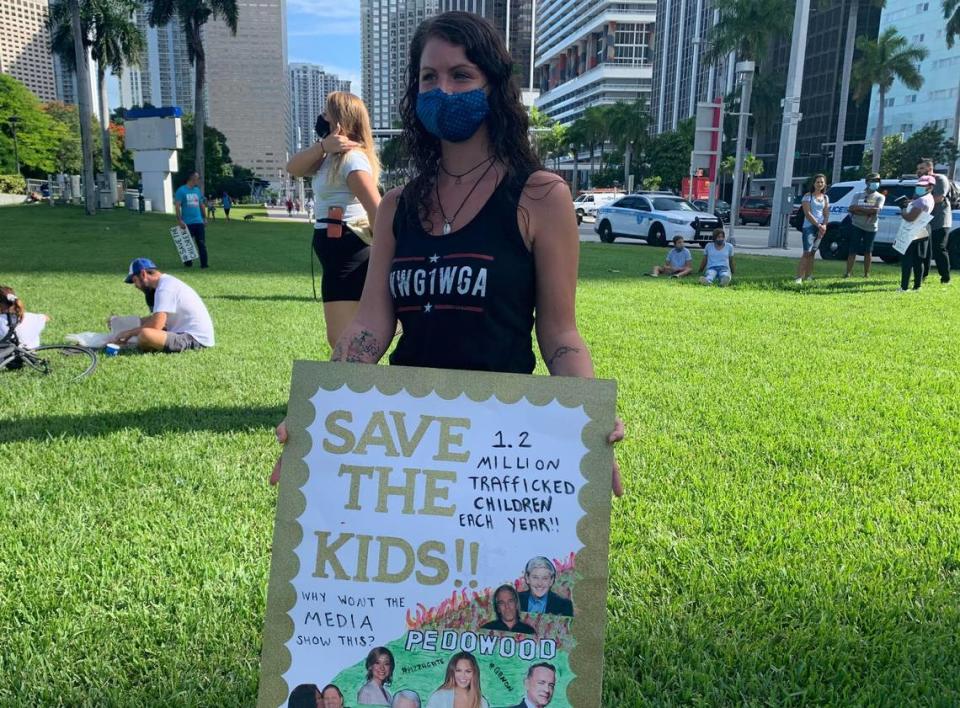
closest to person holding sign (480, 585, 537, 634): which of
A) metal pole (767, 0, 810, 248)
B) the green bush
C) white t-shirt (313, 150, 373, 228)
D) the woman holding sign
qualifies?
the woman holding sign

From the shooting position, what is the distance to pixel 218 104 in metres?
161

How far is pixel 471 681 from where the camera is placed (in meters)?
1.47

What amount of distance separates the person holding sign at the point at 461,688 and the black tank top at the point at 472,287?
0.69 metres

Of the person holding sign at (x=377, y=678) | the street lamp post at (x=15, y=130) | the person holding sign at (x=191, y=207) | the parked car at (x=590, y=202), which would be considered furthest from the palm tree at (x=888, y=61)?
the street lamp post at (x=15, y=130)

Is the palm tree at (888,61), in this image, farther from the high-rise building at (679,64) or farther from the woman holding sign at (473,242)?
the woman holding sign at (473,242)

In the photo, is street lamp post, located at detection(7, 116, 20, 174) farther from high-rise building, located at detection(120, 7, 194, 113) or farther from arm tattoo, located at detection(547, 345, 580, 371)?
arm tattoo, located at detection(547, 345, 580, 371)

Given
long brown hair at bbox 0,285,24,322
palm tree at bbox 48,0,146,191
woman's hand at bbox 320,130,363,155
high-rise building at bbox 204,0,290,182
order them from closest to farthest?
woman's hand at bbox 320,130,363,155 < long brown hair at bbox 0,285,24,322 < palm tree at bbox 48,0,146,191 < high-rise building at bbox 204,0,290,182

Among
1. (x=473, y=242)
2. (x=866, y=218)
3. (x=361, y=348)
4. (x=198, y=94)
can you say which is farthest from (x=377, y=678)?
(x=198, y=94)

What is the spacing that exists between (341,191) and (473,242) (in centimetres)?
268

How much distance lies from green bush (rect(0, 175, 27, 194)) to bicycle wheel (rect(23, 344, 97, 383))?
188 feet

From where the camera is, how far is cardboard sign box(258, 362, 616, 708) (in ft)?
4.84

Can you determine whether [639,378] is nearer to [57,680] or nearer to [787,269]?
[57,680]

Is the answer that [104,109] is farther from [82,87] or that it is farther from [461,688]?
[461,688]

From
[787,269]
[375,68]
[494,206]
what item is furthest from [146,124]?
[375,68]
